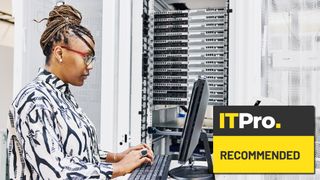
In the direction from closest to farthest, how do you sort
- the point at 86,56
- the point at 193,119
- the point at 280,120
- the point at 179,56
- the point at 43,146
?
the point at 43,146 → the point at 193,119 → the point at 86,56 → the point at 280,120 → the point at 179,56

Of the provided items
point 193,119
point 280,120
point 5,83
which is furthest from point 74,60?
point 5,83

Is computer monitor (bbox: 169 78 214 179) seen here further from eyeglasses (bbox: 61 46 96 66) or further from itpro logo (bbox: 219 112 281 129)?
itpro logo (bbox: 219 112 281 129)

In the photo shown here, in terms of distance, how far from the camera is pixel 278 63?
5.44 ft

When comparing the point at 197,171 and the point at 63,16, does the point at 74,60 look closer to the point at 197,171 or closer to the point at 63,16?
the point at 63,16

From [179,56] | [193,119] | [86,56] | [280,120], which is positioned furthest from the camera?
[179,56]

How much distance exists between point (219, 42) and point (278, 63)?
0.34 metres

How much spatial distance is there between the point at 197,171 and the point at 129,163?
10.7 inches

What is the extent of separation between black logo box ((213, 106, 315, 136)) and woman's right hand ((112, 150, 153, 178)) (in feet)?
2.16

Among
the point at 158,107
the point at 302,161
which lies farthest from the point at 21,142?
the point at 302,161

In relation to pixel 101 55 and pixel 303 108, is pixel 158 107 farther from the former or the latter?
pixel 303 108

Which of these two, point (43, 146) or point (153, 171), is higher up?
point (43, 146)

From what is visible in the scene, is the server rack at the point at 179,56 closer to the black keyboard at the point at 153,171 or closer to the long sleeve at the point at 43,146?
the black keyboard at the point at 153,171

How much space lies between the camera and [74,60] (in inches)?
45.1

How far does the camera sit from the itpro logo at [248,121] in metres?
1.70
